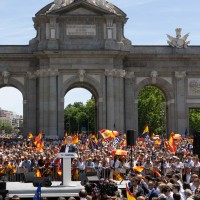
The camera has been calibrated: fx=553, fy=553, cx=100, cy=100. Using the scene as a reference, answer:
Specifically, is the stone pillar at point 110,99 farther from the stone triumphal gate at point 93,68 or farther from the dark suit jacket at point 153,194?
the dark suit jacket at point 153,194

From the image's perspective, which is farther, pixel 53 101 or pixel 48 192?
pixel 53 101

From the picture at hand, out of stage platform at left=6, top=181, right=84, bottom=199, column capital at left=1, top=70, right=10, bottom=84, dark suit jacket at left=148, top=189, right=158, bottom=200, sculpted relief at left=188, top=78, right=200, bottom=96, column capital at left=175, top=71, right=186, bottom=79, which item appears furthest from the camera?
sculpted relief at left=188, top=78, right=200, bottom=96

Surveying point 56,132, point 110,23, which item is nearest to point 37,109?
point 56,132

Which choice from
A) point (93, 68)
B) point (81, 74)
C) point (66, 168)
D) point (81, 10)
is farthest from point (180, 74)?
point (66, 168)

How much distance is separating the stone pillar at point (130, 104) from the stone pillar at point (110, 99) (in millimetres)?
2389

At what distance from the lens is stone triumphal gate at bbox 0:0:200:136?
2136 inches

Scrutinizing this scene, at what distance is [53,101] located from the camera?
178 ft

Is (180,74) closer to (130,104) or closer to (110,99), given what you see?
(130,104)

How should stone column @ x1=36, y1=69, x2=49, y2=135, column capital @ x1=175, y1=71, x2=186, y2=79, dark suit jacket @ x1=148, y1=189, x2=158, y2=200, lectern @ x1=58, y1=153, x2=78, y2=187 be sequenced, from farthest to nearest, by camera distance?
1. column capital @ x1=175, y1=71, x2=186, y2=79
2. stone column @ x1=36, y1=69, x2=49, y2=135
3. lectern @ x1=58, y1=153, x2=78, y2=187
4. dark suit jacket @ x1=148, y1=189, x2=158, y2=200

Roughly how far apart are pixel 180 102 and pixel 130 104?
5221mm

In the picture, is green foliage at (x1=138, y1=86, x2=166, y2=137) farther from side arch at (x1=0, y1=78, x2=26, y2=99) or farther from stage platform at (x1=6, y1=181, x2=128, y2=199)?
stage platform at (x1=6, y1=181, x2=128, y2=199)

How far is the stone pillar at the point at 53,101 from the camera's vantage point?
53.9 meters

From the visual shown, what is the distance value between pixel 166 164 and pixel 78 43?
27612 millimetres

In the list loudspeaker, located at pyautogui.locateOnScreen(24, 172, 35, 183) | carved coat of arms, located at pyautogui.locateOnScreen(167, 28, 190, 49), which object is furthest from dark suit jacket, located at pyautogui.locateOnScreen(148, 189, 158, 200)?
carved coat of arms, located at pyautogui.locateOnScreen(167, 28, 190, 49)
